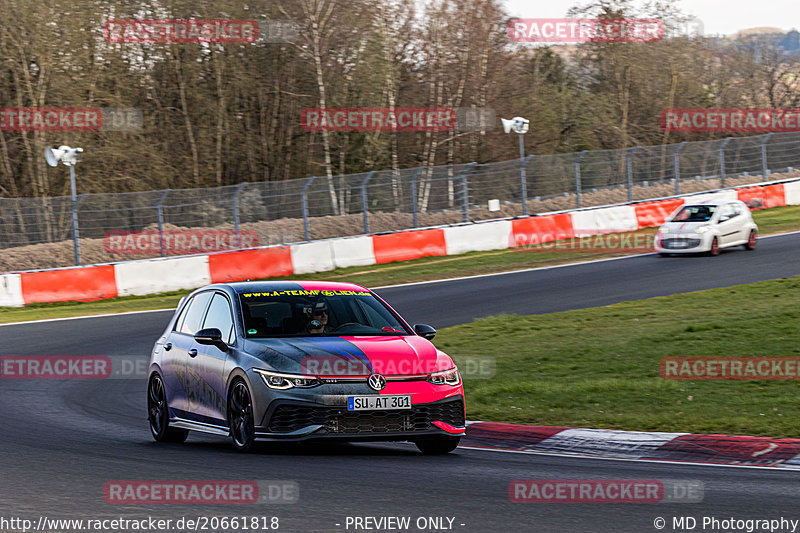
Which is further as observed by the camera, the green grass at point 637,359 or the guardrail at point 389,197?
the guardrail at point 389,197

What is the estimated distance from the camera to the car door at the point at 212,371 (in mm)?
9445

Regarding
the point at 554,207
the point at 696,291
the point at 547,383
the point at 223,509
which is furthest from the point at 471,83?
the point at 223,509

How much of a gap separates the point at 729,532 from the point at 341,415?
3.54 meters

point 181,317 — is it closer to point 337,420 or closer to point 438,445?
point 337,420

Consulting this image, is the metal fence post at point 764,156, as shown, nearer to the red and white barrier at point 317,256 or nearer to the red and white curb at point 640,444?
the red and white barrier at point 317,256

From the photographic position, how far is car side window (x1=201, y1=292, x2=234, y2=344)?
380 inches

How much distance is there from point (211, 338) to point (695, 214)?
20.3 metres

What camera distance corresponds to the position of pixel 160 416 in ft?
34.7

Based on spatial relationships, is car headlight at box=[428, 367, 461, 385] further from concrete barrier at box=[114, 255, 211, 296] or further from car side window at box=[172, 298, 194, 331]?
concrete barrier at box=[114, 255, 211, 296]

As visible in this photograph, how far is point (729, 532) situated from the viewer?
593cm

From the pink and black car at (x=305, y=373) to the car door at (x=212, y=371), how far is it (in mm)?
11

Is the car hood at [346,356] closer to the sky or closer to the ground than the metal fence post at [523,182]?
closer to the ground

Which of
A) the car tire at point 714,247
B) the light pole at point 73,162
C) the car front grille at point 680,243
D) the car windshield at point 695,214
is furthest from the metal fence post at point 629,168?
the light pole at point 73,162

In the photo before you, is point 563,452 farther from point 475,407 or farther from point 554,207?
point 554,207
